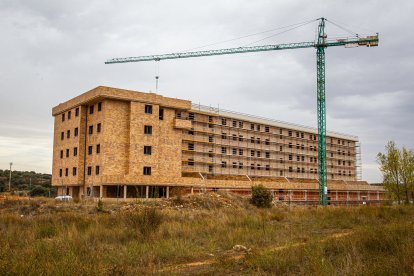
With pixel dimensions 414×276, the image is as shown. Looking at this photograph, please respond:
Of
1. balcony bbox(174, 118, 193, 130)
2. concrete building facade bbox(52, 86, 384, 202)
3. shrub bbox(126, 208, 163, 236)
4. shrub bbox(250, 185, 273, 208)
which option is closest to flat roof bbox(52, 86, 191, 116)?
concrete building facade bbox(52, 86, 384, 202)

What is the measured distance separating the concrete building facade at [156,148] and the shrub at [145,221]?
28150 mm

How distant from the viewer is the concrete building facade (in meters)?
50.5

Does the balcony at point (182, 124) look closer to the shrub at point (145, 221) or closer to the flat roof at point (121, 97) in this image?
the flat roof at point (121, 97)

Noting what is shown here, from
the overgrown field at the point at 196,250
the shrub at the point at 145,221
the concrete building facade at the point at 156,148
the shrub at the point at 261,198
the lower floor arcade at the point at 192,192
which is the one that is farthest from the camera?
the concrete building facade at the point at 156,148

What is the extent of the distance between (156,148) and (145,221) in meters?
38.7

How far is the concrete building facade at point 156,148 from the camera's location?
166ft

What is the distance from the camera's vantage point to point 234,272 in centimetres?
880

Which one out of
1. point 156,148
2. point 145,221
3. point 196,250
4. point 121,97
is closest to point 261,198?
point 156,148

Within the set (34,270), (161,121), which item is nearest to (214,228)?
(34,270)

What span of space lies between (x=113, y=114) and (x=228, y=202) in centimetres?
2207

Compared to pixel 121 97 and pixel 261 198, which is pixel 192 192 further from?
pixel 121 97

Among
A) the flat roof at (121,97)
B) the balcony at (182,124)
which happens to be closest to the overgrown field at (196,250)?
the flat roof at (121,97)

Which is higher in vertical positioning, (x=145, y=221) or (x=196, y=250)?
(x=145, y=221)

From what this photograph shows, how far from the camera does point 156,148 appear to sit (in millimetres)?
52719
